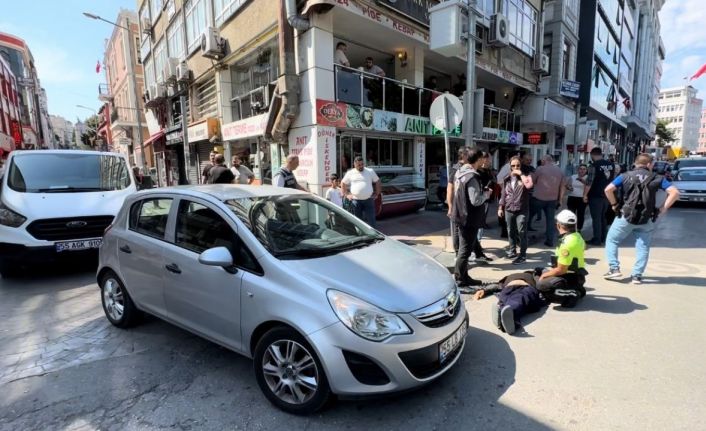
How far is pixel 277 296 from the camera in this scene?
256 cm

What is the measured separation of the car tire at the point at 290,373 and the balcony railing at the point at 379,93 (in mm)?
7556

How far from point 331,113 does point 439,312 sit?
7069mm

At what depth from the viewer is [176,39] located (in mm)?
17719

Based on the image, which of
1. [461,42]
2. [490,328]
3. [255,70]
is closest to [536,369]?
[490,328]

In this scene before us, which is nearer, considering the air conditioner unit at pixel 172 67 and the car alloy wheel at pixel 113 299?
the car alloy wheel at pixel 113 299

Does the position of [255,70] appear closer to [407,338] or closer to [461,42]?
[461,42]

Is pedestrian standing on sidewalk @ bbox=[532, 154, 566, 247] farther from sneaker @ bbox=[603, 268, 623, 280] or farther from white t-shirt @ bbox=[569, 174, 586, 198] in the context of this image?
sneaker @ bbox=[603, 268, 623, 280]

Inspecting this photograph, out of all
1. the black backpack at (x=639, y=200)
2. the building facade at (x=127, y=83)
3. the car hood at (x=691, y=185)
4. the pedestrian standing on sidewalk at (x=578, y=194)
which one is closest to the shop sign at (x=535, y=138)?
the car hood at (x=691, y=185)

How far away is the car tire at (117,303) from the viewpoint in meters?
3.87

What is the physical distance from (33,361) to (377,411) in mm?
3142

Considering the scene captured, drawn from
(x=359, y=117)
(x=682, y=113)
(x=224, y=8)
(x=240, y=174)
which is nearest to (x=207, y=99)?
(x=224, y=8)

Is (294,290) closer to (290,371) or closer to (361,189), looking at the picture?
(290,371)

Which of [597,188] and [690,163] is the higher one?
[690,163]

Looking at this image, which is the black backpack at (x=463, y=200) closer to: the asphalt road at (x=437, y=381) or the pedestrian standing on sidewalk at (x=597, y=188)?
the asphalt road at (x=437, y=381)
